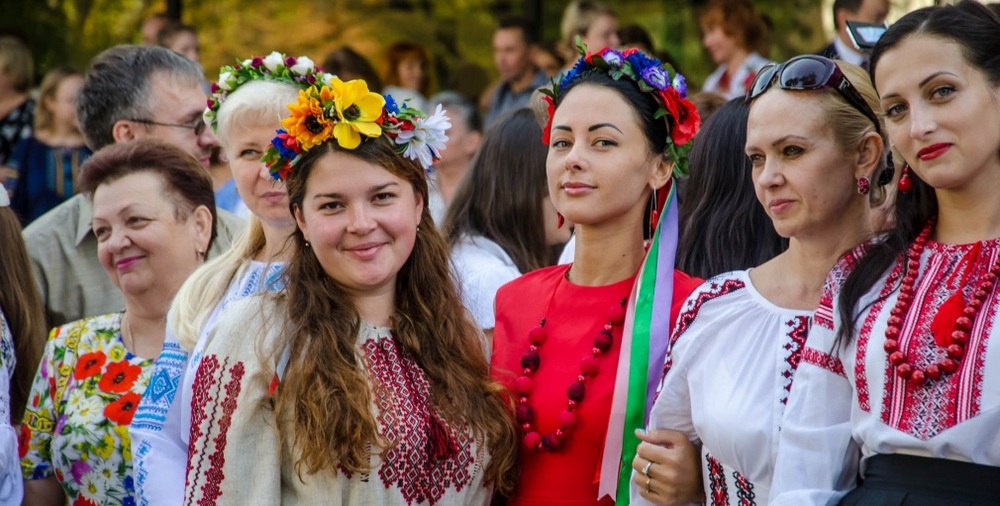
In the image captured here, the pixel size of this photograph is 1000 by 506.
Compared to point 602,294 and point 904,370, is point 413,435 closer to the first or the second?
point 602,294

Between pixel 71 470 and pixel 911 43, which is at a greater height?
pixel 911 43

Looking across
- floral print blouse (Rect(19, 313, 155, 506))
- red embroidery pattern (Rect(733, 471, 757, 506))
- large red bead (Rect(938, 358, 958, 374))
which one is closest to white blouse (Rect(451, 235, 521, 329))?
floral print blouse (Rect(19, 313, 155, 506))

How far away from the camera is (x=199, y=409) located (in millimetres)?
3281

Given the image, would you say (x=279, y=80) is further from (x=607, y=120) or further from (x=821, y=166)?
(x=821, y=166)

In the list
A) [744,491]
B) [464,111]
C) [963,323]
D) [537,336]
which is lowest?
[744,491]

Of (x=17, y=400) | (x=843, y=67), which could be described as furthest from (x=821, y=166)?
(x=17, y=400)

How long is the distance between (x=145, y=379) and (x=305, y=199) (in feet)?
3.78

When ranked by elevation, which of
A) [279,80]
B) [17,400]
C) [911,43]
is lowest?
[17,400]

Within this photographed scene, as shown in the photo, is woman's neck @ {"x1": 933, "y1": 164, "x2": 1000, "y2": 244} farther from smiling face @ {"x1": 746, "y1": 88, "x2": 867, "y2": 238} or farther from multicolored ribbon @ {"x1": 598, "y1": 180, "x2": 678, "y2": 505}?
multicolored ribbon @ {"x1": 598, "y1": 180, "x2": 678, "y2": 505}

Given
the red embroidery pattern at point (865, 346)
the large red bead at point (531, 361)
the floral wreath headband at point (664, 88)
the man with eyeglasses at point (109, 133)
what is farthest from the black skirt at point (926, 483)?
the man with eyeglasses at point (109, 133)

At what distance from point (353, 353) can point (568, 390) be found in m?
0.61

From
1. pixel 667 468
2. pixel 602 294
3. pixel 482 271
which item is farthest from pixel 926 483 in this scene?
pixel 482 271

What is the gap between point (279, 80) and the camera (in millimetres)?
4117

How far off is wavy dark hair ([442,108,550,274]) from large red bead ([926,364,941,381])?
7.54ft
